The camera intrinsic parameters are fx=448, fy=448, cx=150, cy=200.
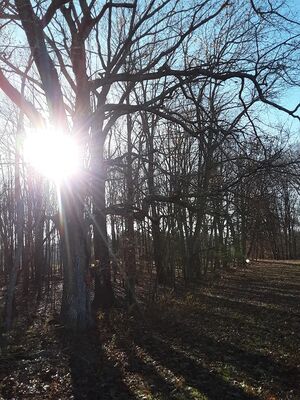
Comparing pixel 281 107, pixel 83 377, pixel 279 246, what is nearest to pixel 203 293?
pixel 281 107

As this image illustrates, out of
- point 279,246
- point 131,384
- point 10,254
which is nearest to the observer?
point 131,384

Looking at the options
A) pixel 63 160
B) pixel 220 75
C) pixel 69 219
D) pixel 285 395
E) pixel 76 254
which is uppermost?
pixel 220 75

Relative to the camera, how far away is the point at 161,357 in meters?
7.11

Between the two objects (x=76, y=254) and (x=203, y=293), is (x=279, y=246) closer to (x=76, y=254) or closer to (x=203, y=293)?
(x=203, y=293)

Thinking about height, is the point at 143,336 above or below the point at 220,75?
below

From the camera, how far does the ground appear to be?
18.5ft

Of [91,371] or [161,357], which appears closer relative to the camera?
[91,371]

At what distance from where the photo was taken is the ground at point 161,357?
562cm

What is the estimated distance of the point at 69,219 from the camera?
9164 millimetres

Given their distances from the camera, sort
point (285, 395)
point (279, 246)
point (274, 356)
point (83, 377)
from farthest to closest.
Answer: point (279, 246) < point (274, 356) < point (83, 377) < point (285, 395)

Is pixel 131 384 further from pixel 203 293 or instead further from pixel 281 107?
pixel 203 293

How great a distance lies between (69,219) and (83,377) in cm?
360

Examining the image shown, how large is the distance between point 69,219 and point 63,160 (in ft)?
4.91

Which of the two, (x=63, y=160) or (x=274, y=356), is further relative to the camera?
(x=63, y=160)
